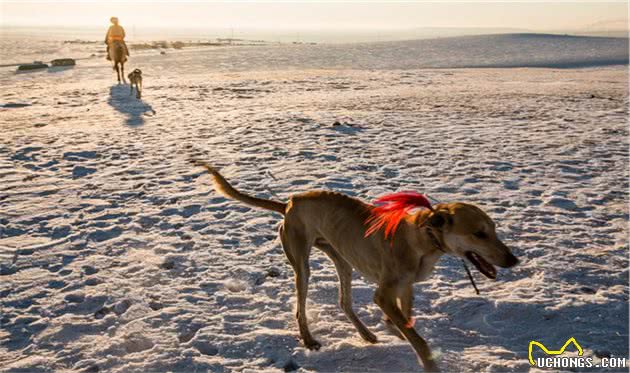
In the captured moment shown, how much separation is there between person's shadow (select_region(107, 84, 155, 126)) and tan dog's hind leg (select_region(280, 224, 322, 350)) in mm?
10705

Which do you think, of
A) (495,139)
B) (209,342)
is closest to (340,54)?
(495,139)

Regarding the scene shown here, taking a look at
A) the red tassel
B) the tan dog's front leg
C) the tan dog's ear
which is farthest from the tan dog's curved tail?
the tan dog's ear

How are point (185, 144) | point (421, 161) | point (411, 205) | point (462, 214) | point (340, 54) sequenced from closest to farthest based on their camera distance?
point (462, 214), point (411, 205), point (421, 161), point (185, 144), point (340, 54)

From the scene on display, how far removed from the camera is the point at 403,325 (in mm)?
3582

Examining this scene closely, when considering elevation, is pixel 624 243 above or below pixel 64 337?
above

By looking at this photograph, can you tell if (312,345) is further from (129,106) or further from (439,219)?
(129,106)

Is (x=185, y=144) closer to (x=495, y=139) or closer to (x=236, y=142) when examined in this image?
(x=236, y=142)

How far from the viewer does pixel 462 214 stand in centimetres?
338

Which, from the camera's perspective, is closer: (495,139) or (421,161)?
(421,161)

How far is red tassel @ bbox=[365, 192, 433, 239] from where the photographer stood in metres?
3.61

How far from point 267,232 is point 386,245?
10.7 feet

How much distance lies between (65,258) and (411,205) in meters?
4.40

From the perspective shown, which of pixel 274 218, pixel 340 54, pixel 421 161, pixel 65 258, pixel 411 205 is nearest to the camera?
pixel 411 205

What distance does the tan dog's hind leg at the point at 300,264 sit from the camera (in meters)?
Result: 4.21
